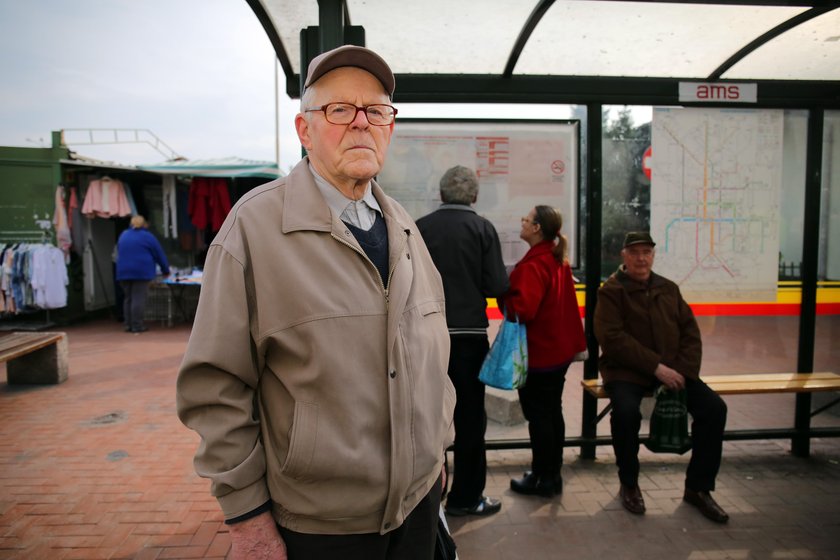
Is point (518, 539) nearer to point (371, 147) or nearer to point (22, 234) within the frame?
point (371, 147)

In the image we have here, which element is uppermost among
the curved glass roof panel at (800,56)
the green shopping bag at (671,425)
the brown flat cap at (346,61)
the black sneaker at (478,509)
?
the curved glass roof panel at (800,56)

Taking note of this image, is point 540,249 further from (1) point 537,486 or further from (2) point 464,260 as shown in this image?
(1) point 537,486

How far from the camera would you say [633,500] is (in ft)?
11.6

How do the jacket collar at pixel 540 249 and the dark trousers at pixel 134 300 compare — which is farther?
the dark trousers at pixel 134 300

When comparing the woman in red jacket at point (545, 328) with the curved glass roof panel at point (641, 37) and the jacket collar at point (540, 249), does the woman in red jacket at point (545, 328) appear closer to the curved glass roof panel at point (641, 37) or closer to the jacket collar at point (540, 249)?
the jacket collar at point (540, 249)

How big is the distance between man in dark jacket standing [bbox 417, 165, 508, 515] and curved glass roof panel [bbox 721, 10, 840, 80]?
94.2 inches

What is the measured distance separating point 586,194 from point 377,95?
108 inches

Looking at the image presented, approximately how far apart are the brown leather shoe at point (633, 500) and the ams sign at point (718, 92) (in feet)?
9.10

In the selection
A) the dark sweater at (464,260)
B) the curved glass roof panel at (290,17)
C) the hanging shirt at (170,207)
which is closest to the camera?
the curved glass roof panel at (290,17)

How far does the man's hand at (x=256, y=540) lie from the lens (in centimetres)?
153

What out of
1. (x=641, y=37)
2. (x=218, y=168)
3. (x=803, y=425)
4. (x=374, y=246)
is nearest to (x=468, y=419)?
(x=374, y=246)

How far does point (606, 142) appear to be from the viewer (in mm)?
4199

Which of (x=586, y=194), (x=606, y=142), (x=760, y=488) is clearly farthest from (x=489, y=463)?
(x=606, y=142)

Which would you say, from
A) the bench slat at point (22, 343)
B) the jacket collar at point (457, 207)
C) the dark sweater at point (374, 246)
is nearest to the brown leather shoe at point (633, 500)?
the jacket collar at point (457, 207)
